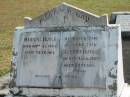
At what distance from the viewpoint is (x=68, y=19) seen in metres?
6.48

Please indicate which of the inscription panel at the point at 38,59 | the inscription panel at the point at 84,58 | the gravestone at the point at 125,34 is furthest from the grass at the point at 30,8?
the inscription panel at the point at 84,58

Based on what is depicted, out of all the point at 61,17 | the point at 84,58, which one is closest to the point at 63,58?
the point at 84,58

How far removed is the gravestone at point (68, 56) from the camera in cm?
621

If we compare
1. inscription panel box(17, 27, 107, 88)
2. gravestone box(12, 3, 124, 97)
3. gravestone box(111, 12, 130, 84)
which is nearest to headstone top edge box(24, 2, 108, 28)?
gravestone box(12, 3, 124, 97)

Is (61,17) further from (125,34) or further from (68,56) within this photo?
(125,34)

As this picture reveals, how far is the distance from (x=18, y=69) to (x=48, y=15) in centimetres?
100

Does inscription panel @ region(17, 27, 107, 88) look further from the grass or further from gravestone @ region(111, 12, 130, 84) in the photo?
the grass

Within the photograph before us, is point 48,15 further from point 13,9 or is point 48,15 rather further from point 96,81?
point 13,9

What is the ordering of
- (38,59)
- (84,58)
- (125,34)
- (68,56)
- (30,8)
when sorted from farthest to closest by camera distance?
(30,8), (125,34), (38,59), (68,56), (84,58)

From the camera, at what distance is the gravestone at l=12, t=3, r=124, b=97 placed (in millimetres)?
6215

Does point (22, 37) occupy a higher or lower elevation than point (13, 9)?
lower

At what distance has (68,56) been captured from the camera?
639cm

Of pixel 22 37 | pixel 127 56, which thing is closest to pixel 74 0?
pixel 127 56

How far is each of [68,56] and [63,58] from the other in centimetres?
9
